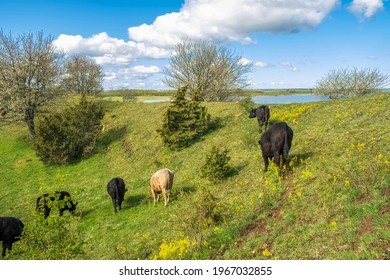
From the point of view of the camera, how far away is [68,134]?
30.3 metres

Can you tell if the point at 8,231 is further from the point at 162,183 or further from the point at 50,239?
the point at 162,183

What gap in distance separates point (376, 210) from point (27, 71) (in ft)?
134

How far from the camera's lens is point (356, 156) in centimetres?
1146

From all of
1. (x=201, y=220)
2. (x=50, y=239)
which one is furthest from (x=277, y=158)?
(x=50, y=239)

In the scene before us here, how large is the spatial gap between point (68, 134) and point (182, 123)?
14.6 m

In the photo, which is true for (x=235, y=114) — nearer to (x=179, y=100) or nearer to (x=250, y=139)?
(x=179, y=100)

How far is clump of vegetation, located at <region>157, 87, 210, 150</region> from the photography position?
2455 cm

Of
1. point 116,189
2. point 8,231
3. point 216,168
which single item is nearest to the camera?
point 8,231

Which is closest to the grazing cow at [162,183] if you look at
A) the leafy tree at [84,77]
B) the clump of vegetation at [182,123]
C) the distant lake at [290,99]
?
the clump of vegetation at [182,123]

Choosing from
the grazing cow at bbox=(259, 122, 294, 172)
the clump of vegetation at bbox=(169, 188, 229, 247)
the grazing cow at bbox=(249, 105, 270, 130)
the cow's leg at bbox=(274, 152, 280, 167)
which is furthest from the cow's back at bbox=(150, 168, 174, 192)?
the grazing cow at bbox=(249, 105, 270, 130)

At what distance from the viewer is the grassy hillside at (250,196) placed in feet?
23.7

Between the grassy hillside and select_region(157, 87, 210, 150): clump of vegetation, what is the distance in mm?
1087

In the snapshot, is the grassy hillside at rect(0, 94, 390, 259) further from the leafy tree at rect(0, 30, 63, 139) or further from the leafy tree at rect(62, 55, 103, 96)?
the leafy tree at rect(62, 55, 103, 96)
